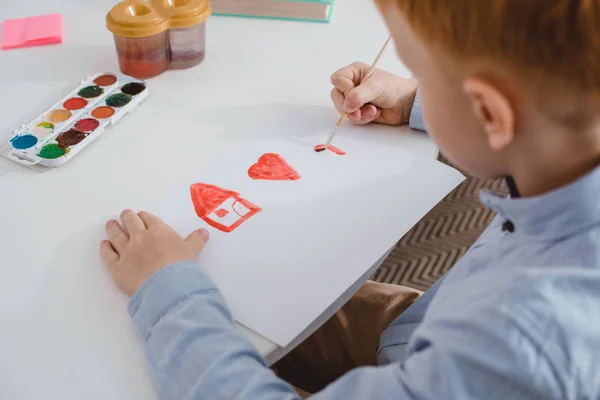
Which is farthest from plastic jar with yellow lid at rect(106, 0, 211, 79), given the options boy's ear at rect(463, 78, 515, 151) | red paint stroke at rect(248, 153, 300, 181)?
boy's ear at rect(463, 78, 515, 151)

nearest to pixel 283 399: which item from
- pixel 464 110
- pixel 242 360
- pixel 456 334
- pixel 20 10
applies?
pixel 242 360

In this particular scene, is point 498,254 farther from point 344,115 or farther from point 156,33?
point 156,33

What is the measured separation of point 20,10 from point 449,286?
87 centimetres

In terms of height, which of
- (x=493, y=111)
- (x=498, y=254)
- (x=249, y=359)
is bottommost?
(x=249, y=359)

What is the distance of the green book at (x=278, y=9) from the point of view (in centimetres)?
108

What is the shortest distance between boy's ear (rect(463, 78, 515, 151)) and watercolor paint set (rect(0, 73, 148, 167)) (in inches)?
20.6

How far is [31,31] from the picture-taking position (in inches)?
40.0

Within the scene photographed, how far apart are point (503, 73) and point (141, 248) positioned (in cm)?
41

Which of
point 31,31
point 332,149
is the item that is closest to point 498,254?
point 332,149

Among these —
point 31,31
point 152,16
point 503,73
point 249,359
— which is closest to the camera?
point 503,73

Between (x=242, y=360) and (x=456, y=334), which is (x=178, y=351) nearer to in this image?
(x=242, y=360)

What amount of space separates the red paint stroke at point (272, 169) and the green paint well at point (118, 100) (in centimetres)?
22

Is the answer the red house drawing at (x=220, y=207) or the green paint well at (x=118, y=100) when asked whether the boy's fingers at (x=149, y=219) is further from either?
the green paint well at (x=118, y=100)

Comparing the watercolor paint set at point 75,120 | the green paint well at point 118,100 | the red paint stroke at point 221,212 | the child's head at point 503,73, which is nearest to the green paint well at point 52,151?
the watercolor paint set at point 75,120
